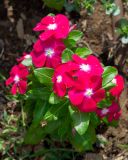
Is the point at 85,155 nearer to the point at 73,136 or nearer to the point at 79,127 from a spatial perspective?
the point at 73,136

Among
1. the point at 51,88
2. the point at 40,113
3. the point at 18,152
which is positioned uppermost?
the point at 51,88

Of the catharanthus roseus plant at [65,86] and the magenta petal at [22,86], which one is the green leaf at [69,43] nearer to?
the catharanthus roseus plant at [65,86]

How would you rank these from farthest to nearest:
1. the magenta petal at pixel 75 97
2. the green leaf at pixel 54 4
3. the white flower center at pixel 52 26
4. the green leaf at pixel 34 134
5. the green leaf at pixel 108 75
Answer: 1. the green leaf at pixel 54 4
2. the green leaf at pixel 34 134
3. the white flower center at pixel 52 26
4. the green leaf at pixel 108 75
5. the magenta petal at pixel 75 97

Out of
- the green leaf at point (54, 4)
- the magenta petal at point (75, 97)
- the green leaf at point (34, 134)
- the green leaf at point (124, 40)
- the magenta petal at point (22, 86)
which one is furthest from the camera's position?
the green leaf at point (54, 4)

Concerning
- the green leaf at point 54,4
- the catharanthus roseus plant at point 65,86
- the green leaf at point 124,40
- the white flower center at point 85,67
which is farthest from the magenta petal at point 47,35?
the green leaf at point 54,4

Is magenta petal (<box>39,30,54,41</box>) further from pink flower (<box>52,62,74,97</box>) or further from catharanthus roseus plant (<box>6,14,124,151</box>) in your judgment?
pink flower (<box>52,62,74,97</box>)

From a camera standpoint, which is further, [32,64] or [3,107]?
[3,107]

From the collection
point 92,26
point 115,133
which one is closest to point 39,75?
point 115,133
